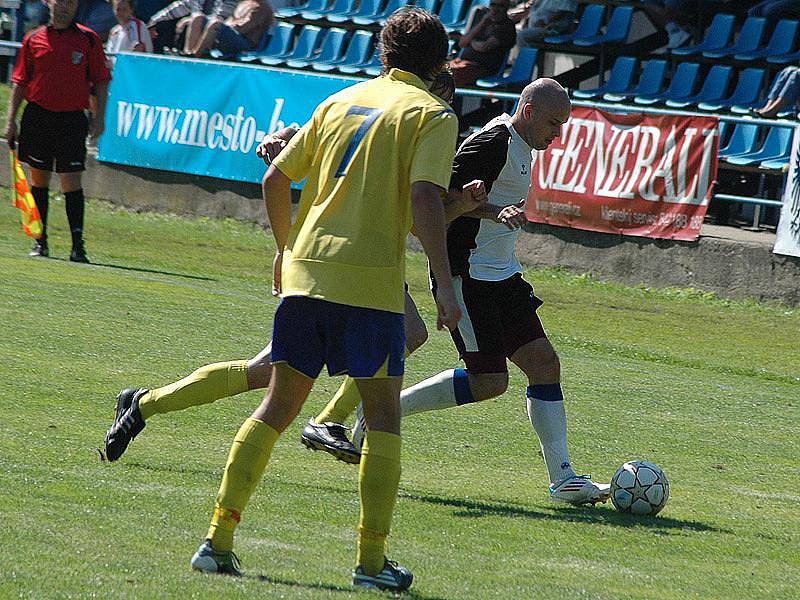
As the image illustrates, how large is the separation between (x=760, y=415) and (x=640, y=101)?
29.4ft

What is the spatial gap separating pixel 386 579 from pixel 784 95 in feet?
41.7

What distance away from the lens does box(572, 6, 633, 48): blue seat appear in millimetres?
18984

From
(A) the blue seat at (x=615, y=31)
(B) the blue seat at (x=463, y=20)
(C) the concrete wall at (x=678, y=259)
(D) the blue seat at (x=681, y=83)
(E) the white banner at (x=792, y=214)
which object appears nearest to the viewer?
(E) the white banner at (x=792, y=214)

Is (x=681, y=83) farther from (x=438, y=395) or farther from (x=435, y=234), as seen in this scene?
(x=435, y=234)

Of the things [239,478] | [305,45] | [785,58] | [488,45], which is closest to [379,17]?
[305,45]

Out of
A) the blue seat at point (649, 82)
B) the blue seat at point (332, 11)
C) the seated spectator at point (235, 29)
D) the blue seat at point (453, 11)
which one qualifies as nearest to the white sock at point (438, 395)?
the blue seat at point (649, 82)

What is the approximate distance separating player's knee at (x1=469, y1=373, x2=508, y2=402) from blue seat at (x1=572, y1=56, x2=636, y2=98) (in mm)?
12214

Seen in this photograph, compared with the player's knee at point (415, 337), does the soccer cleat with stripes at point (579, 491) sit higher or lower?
lower

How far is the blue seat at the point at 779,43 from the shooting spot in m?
17.5

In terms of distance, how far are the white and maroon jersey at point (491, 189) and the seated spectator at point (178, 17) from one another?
1662 centimetres

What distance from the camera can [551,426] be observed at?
6316 millimetres

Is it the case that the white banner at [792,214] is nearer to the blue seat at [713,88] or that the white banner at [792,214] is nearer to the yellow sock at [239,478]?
the blue seat at [713,88]

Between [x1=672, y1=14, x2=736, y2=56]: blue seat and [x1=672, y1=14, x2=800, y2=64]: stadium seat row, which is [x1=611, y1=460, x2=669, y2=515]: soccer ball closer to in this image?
[x1=672, y1=14, x2=800, y2=64]: stadium seat row

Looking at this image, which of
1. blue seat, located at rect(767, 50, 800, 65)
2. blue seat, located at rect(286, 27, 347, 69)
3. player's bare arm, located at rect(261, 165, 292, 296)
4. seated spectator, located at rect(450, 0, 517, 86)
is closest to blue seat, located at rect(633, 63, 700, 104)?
blue seat, located at rect(767, 50, 800, 65)
